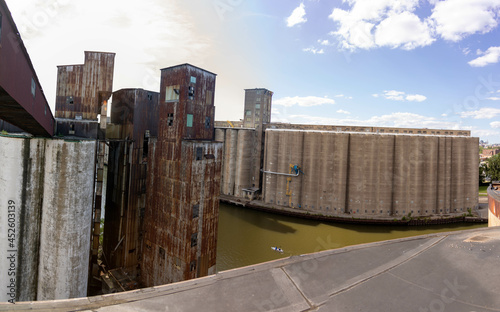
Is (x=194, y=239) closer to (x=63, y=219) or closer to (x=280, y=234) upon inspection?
(x=63, y=219)

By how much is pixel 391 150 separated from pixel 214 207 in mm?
30116

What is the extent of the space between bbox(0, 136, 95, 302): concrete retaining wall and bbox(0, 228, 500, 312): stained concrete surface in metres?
10.0

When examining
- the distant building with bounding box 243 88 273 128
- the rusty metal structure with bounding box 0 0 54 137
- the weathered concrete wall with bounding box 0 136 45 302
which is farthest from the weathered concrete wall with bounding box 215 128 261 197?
the rusty metal structure with bounding box 0 0 54 137

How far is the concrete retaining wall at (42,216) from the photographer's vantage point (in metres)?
12.5

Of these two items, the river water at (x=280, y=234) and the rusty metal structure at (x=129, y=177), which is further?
the river water at (x=280, y=234)

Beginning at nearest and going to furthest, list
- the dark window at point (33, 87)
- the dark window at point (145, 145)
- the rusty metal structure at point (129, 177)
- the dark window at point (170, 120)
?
the dark window at point (33, 87)
the dark window at point (170, 120)
the rusty metal structure at point (129, 177)
the dark window at point (145, 145)

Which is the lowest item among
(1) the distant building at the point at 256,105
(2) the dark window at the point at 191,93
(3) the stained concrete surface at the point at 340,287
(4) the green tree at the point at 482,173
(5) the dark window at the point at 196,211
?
(5) the dark window at the point at 196,211

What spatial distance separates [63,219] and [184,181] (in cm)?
617

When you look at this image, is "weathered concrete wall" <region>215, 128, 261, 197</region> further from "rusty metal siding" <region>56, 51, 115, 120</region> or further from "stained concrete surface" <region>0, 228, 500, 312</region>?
"stained concrete surface" <region>0, 228, 500, 312</region>

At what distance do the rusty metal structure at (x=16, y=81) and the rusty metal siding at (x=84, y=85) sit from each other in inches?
262

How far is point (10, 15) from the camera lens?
5.79 metres

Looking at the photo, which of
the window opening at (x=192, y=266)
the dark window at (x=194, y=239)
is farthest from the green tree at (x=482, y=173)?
the window opening at (x=192, y=266)

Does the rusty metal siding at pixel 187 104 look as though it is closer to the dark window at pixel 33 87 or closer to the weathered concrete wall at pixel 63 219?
the weathered concrete wall at pixel 63 219

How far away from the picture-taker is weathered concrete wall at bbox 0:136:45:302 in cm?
1241
